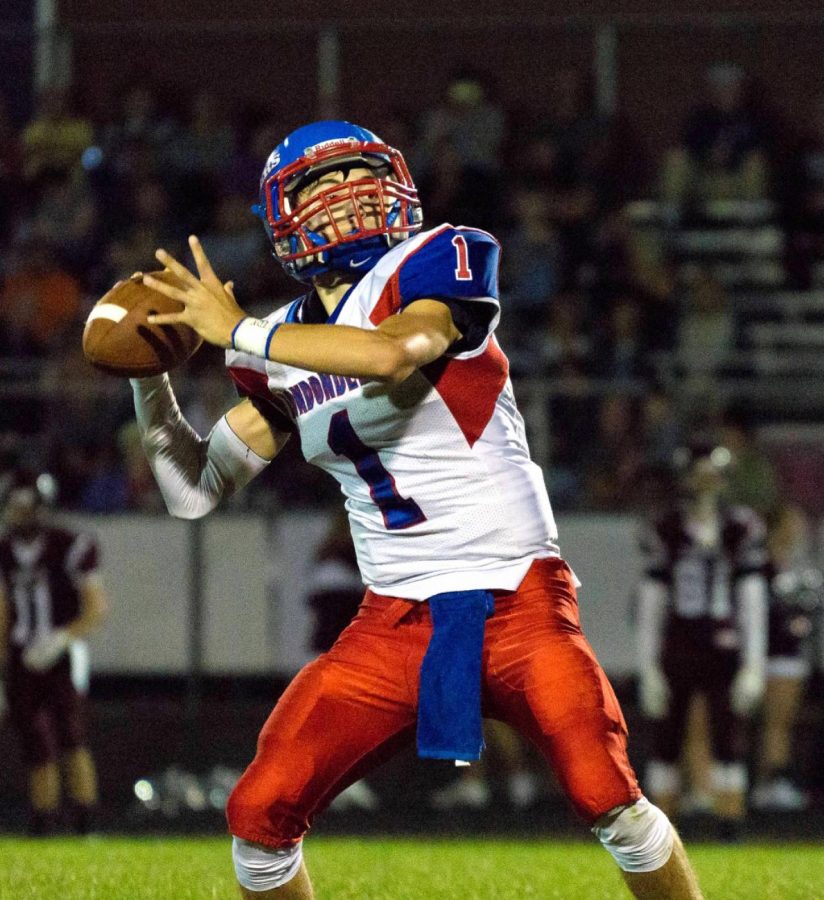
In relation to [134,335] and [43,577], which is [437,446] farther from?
[43,577]

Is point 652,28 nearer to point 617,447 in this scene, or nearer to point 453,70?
point 453,70

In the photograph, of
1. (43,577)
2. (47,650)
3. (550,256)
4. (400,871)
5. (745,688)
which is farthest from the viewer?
(550,256)

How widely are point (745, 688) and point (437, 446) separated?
4.89 metres

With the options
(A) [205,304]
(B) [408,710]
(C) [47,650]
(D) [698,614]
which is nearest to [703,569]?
(D) [698,614]

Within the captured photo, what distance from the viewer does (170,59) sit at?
1339 cm

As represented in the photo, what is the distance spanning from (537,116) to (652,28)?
47.2 inches

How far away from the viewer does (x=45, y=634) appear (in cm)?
841

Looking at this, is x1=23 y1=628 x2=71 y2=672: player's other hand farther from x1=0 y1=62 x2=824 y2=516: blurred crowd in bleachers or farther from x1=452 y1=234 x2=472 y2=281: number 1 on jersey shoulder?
x1=452 y1=234 x2=472 y2=281: number 1 on jersey shoulder

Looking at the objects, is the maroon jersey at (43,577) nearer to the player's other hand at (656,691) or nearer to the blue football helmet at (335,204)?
the player's other hand at (656,691)

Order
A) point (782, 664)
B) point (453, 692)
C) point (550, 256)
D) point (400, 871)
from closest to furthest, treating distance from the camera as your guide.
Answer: point (453, 692)
point (400, 871)
point (782, 664)
point (550, 256)

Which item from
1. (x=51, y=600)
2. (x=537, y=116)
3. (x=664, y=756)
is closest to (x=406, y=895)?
(x=664, y=756)

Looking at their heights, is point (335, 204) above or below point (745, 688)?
above

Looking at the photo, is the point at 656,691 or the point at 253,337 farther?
the point at 656,691

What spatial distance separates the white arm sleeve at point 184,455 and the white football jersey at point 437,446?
0.98 ft
